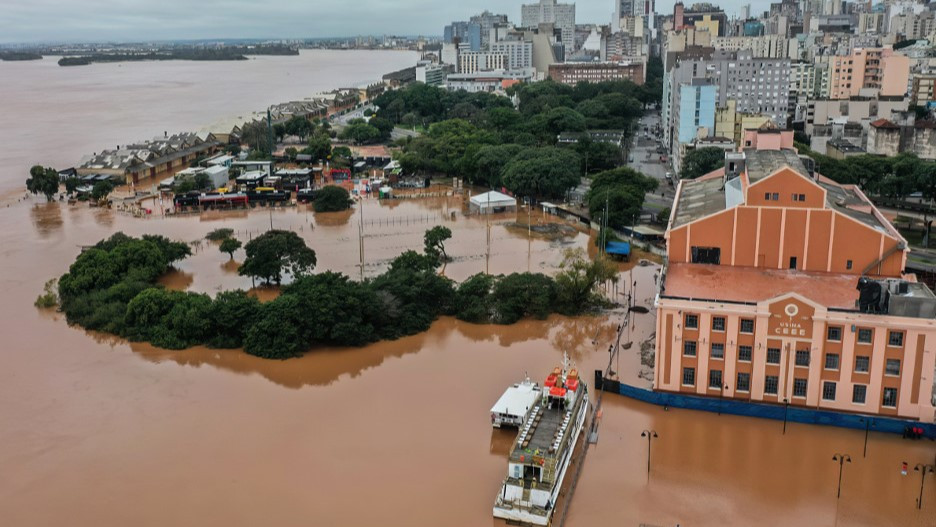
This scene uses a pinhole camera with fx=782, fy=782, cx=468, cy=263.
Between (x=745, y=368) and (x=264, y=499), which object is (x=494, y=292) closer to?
(x=745, y=368)

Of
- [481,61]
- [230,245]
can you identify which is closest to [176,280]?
[230,245]

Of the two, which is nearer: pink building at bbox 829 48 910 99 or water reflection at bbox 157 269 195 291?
water reflection at bbox 157 269 195 291

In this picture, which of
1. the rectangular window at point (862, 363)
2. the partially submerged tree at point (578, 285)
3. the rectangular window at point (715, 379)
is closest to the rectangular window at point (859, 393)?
the rectangular window at point (862, 363)

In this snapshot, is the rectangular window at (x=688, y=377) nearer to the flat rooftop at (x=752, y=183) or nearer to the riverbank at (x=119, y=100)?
the flat rooftop at (x=752, y=183)

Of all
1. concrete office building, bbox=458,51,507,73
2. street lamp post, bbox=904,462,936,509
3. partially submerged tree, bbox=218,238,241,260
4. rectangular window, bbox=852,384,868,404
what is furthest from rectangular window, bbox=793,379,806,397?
concrete office building, bbox=458,51,507,73

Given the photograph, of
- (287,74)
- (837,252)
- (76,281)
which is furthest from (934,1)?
(76,281)

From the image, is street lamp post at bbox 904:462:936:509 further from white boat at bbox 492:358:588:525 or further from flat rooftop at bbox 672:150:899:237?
white boat at bbox 492:358:588:525

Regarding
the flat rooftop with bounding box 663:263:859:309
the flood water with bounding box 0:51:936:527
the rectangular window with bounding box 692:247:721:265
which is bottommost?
the flood water with bounding box 0:51:936:527
